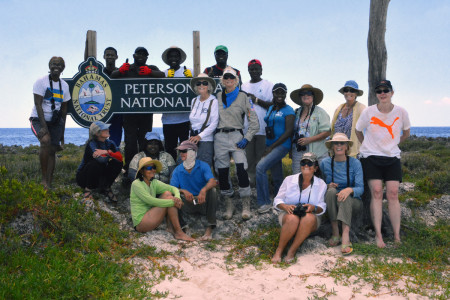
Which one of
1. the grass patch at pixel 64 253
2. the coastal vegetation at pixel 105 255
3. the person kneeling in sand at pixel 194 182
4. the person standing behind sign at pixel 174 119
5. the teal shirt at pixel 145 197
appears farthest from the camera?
the person standing behind sign at pixel 174 119

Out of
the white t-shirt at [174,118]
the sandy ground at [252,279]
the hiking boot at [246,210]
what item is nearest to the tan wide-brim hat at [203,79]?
the white t-shirt at [174,118]

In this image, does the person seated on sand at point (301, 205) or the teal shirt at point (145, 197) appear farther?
the teal shirt at point (145, 197)

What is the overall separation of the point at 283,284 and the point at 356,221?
1.93m

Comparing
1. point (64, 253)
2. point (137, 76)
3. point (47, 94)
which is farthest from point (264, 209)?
point (47, 94)

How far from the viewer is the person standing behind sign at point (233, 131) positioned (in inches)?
249

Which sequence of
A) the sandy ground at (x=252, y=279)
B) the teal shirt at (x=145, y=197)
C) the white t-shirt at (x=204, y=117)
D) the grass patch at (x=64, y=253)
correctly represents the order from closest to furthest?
the grass patch at (x=64, y=253), the sandy ground at (x=252, y=279), the teal shirt at (x=145, y=197), the white t-shirt at (x=204, y=117)

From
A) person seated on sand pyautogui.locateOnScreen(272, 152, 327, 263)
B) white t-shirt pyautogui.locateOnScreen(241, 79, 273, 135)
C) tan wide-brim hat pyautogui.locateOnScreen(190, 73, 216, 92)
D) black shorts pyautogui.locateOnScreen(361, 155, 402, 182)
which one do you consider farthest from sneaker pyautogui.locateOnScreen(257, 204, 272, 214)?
tan wide-brim hat pyautogui.locateOnScreen(190, 73, 216, 92)

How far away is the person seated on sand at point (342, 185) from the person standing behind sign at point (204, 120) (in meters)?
1.85

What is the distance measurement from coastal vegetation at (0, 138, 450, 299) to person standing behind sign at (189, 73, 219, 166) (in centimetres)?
149

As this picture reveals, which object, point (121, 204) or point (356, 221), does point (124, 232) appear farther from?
point (356, 221)

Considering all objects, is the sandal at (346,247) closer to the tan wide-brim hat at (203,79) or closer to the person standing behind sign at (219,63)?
the tan wide-brim hat at (203,79)

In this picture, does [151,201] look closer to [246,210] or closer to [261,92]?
[246,210]

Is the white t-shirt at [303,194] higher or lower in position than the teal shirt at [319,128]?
lower

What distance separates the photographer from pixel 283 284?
4.54 metres
